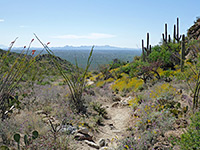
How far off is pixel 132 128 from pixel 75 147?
2047 mm

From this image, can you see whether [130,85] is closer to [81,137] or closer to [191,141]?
[81,137]

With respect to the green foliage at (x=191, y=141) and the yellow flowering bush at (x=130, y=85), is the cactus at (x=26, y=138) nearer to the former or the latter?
the green foliage at (x=191, y=141)

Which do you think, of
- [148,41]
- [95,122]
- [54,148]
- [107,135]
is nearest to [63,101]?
[95,122]

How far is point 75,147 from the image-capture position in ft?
12.0

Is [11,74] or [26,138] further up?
[11,74]

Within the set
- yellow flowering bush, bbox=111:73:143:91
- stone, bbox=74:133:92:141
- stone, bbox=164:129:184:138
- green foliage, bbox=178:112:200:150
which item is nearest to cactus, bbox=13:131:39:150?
stone, bbox=74:133:92:141

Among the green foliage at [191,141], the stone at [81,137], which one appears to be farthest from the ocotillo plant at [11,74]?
the green foliage at [191,141]

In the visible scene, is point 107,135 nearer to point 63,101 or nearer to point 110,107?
point 63,101

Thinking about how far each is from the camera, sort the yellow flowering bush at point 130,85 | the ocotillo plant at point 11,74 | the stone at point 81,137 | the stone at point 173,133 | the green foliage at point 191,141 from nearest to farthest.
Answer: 1. the green foliage at point 191,141
2. the ocotillo plant at point 11,74
3. the stone at point 173,133
4. the stone at point 81,137
5. the yellow flowering bush at point 130,85

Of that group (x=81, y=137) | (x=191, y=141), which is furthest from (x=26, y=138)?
(x=191, y=141)

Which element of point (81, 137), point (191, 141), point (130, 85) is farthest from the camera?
point (130, 85)

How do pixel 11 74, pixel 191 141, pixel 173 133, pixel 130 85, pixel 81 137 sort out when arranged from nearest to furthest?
pixel 191 141 < pixel 173 133 < pixel 11 74 < pixel 81 137 < pixel 130 85

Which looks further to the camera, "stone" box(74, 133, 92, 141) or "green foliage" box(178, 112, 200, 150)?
"stone" box(74, 133, 92, 141)

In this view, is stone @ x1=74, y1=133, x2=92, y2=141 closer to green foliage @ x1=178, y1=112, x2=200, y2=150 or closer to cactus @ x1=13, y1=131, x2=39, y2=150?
cactus @ x1=13, y1=131, x2=39, y2=150
